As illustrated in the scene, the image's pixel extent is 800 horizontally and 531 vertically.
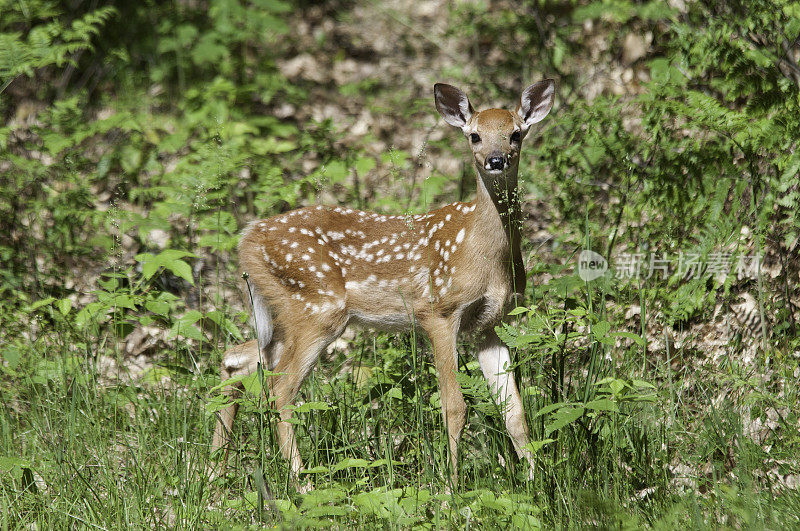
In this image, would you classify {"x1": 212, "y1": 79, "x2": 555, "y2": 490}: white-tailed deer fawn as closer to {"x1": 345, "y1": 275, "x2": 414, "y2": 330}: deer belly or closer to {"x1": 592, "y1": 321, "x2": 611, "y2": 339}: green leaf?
{"x1": 345, "y1": 275, "x2": 414, "y2": 330}: deer belly

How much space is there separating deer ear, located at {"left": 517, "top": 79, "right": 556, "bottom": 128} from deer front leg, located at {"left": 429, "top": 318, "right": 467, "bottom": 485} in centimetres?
114

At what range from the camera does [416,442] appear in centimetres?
374

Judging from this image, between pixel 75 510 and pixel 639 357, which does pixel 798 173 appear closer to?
pixel 639 357

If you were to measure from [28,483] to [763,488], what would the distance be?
3.04 m

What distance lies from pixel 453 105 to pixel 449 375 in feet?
4.69

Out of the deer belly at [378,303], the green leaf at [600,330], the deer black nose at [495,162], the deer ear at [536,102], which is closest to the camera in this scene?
the green leaf at [600,330]

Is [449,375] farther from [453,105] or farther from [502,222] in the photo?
[453,105]

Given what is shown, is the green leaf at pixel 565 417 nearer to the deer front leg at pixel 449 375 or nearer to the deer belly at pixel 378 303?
the deer front leg at pixel 449 375

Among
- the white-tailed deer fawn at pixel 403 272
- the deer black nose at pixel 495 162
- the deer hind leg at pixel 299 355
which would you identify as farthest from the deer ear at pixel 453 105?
the deer hind leg at pixel 299 355

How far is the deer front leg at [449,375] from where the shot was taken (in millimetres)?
3934

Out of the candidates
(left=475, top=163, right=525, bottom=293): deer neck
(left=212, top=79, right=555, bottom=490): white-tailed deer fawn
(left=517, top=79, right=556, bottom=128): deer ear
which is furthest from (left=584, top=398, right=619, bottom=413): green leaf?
(left=517, top=79, right=556, bottom=128): deer ear

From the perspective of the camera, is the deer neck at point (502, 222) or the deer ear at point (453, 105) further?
the deer ear at point (453, 105)

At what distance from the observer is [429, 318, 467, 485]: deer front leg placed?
3.93 metres

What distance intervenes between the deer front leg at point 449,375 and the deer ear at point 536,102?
1137 mm
